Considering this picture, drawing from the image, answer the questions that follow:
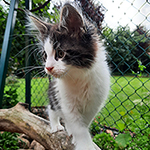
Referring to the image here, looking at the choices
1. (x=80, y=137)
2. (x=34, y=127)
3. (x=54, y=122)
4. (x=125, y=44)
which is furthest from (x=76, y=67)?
(x=125, y=44)

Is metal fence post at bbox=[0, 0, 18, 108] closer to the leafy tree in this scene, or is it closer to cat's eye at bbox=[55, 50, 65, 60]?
cat's eye at bbox=[55, 50, 65, 60]

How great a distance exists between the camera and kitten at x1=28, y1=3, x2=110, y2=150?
902 mm

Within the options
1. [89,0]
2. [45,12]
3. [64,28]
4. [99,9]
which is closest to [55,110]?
[64,28]

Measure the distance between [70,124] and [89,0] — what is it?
1.66 metres

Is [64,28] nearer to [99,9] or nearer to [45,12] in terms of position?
[99,9]

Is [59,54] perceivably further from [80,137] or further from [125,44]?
[125,44]

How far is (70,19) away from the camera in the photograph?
907mm

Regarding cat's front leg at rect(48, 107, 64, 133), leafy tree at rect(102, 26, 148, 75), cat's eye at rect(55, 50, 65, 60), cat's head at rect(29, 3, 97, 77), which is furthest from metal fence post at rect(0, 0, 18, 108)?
leafy tree at rect(102, 26, 148, 75)

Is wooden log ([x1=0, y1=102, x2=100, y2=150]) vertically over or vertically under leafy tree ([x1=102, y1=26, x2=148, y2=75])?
under

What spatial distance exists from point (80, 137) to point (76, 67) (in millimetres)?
577

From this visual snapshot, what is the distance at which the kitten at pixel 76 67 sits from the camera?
2.96ft

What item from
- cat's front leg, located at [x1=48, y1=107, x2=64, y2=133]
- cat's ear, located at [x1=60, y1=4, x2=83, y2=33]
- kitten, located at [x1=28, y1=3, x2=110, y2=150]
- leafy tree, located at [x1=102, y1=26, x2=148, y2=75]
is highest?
leafy tree, located at [x1=102, y1=26, x2=148, y2=75]

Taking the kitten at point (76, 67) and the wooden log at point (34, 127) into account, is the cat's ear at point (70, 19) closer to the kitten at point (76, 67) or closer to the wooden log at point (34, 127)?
the kitten at point (76, 67)

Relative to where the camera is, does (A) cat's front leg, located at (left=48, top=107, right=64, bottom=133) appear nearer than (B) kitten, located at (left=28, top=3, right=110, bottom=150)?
No
